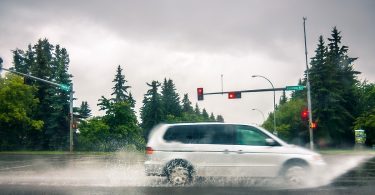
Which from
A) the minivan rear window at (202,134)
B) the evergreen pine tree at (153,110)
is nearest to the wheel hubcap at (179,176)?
the minivan rear window at (202,134)

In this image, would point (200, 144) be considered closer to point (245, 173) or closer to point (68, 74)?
point (245, 173)

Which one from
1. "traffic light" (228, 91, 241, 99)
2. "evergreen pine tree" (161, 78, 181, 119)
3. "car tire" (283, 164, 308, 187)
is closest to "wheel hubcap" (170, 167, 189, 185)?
"car tire" (283, 164, 308, 187)

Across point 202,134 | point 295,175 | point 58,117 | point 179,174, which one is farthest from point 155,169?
point 58,117

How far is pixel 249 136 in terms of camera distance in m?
11.1

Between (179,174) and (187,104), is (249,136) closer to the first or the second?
(179,174)

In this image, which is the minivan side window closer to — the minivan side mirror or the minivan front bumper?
the minivan side mirror

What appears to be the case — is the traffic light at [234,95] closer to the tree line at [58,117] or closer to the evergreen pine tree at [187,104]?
the tree line at [58,117]

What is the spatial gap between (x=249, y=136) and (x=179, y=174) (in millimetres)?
2183

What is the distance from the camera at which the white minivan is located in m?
10.8

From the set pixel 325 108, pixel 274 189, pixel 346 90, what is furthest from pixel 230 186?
pixel 346 90

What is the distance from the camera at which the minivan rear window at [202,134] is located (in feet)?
36.4

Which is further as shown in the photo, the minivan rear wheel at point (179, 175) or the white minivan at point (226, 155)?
the minivan rear wheel at point (179, 175)

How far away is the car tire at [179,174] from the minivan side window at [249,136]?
1.59 meters

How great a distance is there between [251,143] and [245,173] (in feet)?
2.72
